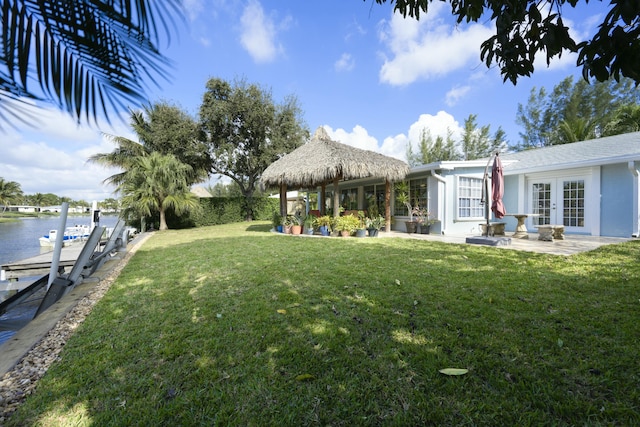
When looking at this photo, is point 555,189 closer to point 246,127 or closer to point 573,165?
point 573,165

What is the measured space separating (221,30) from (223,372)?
2252mm

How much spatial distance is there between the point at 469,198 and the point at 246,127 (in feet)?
46.4

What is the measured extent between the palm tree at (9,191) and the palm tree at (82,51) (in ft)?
1.40

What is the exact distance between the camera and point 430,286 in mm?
4105

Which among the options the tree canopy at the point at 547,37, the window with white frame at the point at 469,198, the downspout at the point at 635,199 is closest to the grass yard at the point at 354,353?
the tree canopy at the point at 547,37

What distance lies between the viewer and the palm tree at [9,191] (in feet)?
2.80

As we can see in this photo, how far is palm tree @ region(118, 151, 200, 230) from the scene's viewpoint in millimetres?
Answer: 14141

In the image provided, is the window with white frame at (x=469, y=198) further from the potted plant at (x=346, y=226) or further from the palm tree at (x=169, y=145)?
the palm tree at (x=169, y=145)

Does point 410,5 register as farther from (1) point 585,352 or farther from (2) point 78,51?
(1) point 585,352

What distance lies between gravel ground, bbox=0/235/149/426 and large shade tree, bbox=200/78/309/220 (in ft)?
52.8

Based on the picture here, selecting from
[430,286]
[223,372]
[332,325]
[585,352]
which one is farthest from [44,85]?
[430,286]

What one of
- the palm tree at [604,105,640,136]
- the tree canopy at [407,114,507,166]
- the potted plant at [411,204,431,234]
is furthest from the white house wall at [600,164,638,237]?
the tree canopy at [407,114,507,166]

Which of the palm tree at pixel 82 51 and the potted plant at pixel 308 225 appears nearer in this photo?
the palm tree at pixel 82 51

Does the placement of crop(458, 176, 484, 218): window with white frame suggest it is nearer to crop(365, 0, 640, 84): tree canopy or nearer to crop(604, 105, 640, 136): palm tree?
crop(365, 0, 640, 84): tree canopy
